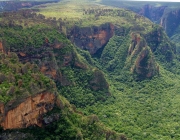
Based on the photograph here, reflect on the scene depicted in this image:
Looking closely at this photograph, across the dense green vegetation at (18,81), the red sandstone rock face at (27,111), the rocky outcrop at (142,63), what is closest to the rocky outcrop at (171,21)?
the rocky outcrop at (142,63)

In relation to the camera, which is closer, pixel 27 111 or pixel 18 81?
pixel 27 111

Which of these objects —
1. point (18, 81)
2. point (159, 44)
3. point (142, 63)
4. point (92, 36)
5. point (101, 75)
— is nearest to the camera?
point (18, 81)

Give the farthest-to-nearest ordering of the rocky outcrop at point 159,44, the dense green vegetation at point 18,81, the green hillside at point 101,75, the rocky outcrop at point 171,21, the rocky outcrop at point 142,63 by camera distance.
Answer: the rocky outcrop at point 171,21
the rocky outcrop at point 159,44
the rocky outcrop at point 142,63
the green hillside at point 101,75
the dense green vegetation at point 18,81

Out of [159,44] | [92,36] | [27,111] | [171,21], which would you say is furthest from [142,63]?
[171,21]

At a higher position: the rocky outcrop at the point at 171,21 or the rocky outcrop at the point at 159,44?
the rocky outcrop at the point at 159,44

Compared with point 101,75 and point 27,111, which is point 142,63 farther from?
point 27,111

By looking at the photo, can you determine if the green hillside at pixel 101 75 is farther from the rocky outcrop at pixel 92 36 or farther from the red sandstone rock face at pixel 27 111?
the red sandstone rock face at pixel 27 111

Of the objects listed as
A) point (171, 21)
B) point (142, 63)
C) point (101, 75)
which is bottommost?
point (171, 21)

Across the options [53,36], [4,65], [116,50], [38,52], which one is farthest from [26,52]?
[116,50]

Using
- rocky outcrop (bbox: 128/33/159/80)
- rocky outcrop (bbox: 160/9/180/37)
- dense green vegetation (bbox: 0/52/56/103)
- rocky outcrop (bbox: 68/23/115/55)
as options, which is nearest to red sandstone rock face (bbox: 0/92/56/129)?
dense green vegetation (bbox: 0/52/56/103)
